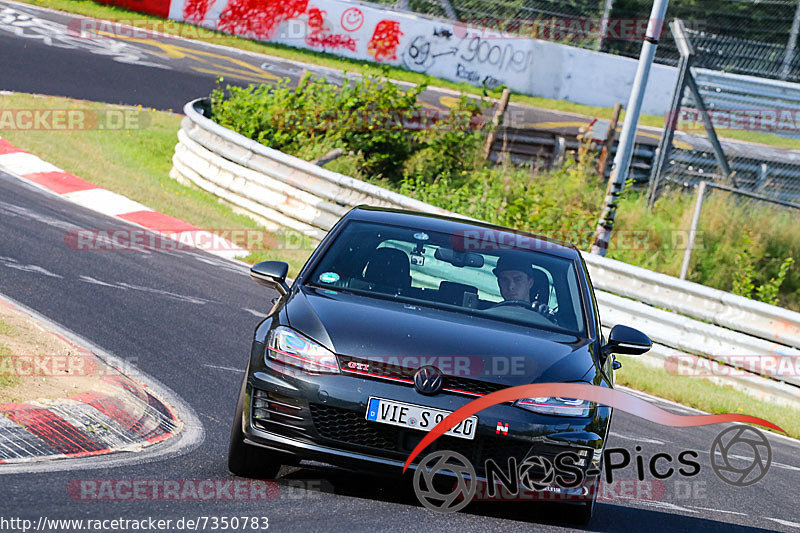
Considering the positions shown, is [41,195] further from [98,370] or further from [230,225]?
[98,370]

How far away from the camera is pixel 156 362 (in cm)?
796

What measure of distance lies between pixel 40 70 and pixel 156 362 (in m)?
16.0

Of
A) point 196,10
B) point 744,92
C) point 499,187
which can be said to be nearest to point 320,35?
point 196,10

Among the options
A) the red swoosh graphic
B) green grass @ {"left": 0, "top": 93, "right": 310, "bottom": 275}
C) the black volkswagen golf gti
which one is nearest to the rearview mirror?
the black volkswagen golf gti

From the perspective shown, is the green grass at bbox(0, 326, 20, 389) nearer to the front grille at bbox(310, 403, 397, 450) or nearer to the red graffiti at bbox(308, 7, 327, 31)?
the front grille at bbox(310, 403, 397, 450)

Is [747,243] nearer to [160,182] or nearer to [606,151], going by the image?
[606,151]

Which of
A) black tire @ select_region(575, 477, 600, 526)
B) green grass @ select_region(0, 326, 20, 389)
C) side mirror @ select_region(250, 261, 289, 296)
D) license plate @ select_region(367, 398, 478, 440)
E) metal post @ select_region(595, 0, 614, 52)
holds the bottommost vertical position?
green grass @ select_region(0, 326, 20, 389)

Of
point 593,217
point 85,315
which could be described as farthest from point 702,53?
point 85,315

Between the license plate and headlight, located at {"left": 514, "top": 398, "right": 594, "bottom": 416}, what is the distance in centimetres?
27

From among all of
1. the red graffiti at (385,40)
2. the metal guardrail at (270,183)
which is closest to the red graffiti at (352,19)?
the red graffiti at (385,40)

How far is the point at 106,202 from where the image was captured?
1502 cm

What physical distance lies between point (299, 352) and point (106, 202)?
10.4m

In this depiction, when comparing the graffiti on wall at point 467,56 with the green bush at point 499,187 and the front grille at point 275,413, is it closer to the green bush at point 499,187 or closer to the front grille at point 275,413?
the green bush at point 499,187

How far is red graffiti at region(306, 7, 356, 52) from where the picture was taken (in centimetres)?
3203
